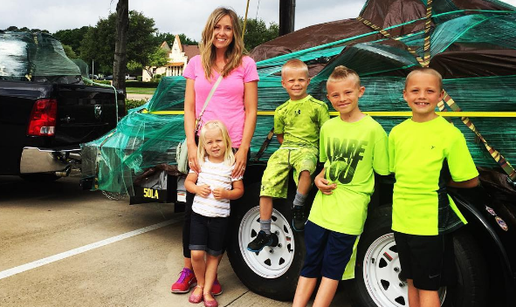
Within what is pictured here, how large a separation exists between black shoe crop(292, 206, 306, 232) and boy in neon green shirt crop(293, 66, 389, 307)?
22 centimetres

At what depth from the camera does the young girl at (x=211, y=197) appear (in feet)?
10.0

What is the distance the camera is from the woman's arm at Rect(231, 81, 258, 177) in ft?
10.0

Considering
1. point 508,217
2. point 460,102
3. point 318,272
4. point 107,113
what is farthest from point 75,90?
point 508,217

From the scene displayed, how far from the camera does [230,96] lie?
121 inches

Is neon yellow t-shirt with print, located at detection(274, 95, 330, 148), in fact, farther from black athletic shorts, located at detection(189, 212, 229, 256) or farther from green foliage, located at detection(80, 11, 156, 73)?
green foliage, located at detection(80, 11, 156, 73)

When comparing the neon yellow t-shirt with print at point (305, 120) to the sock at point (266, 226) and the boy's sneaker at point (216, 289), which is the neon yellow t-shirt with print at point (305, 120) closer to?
the sock at point (266, 226)

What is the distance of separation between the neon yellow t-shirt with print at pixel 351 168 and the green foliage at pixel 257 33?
30.4 metres

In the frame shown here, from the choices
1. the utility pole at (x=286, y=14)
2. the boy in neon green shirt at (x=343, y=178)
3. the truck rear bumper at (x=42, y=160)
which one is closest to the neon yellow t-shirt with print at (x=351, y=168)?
the boy in neon green shirt at (x=343, y=178)

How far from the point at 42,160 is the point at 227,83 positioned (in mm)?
3116

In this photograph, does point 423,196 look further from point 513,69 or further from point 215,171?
point 215,171

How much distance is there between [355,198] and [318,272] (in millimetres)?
501

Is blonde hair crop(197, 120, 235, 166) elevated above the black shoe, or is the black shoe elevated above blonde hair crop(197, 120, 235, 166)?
blonde hair crop(197, 120, 235, 166)

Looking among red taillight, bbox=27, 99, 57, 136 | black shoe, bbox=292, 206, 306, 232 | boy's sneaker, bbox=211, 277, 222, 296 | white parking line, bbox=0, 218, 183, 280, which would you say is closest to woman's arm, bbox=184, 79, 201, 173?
black shoe, bbox=292, 206, 306, 232

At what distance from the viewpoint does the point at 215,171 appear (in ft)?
10.2
